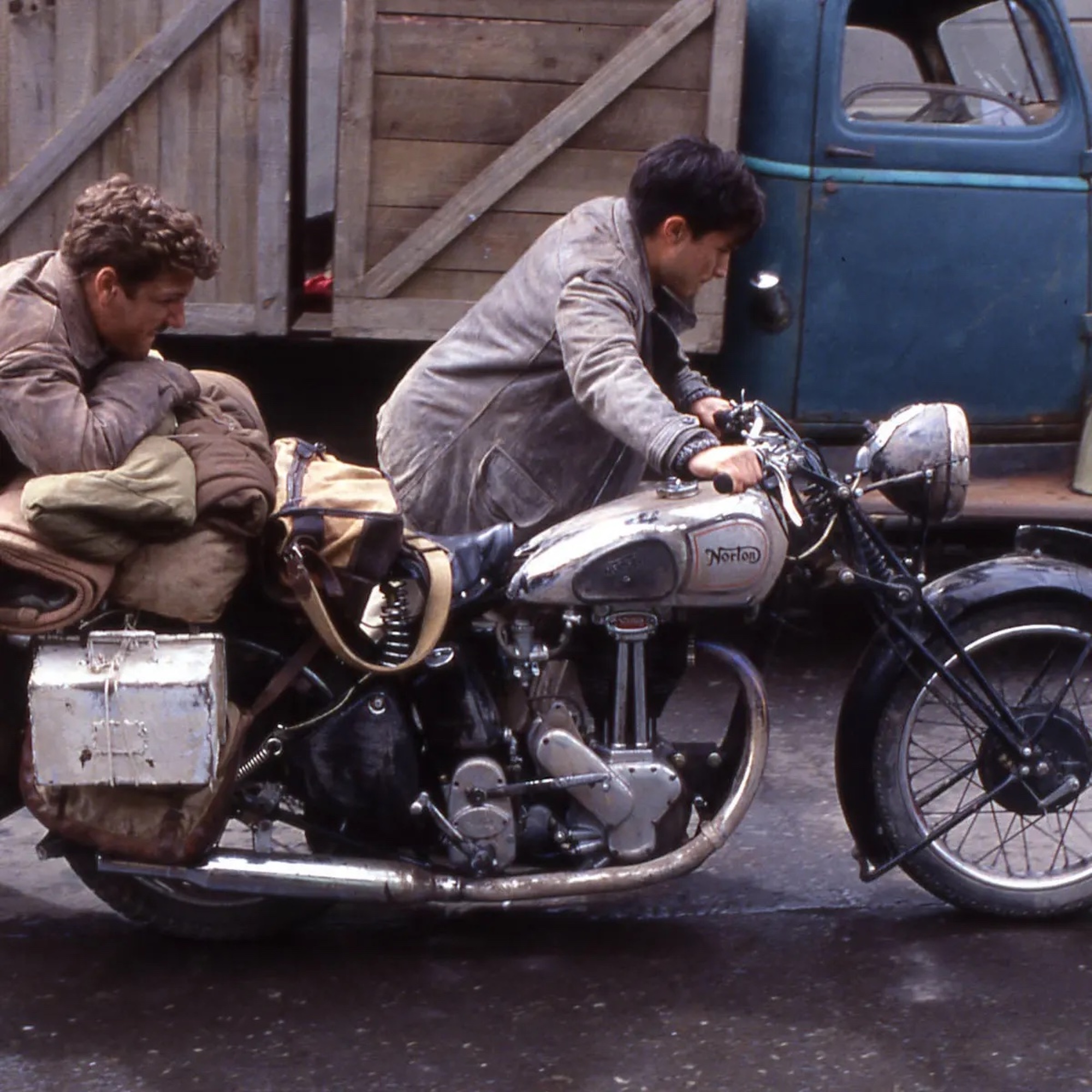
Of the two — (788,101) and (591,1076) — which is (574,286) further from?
A: (788,101)

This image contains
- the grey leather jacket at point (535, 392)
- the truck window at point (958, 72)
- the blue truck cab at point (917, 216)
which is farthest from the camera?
the truck window at point (958, 72)

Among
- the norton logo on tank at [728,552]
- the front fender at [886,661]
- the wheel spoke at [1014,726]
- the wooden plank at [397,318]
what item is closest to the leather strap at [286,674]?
the norton logo on tank at [728,552]

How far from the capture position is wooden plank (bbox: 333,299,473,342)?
518 centimetres

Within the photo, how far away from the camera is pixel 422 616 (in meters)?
3.19

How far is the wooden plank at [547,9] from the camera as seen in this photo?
16.5ft

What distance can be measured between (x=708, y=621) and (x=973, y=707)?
2.05 m

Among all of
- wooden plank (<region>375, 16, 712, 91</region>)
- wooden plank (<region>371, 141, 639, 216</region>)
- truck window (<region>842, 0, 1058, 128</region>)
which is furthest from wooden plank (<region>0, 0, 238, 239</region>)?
truck window (<region>842, 0, 1058, 128</region>)

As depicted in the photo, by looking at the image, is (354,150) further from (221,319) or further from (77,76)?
(77,76)

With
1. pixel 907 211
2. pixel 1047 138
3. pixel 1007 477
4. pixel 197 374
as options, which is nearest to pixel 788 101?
pixel 907 211

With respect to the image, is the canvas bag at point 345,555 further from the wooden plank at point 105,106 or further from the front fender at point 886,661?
the wooden plank at point 105,106

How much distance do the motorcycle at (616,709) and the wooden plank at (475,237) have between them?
1.92m

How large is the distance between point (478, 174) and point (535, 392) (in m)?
1.76

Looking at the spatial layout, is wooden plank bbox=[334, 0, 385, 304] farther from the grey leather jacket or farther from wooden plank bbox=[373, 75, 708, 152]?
the grey leather jacket

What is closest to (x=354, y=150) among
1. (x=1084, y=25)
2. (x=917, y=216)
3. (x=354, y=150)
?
(x=354, y=150)
